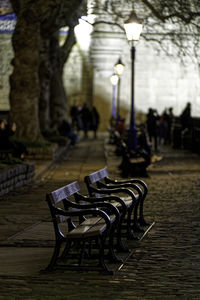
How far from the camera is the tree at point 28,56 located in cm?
2361

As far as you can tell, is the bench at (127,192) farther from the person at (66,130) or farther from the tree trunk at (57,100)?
the tree trunk at (57,100)

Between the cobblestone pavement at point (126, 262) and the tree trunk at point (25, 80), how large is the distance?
8.35 m

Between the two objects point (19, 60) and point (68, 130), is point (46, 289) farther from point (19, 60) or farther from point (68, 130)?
point (68, 130)

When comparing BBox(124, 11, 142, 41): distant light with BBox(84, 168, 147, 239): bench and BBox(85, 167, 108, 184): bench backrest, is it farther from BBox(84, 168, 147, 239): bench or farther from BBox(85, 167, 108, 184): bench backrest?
BBox(85, 167, 108, 184): bench backrest

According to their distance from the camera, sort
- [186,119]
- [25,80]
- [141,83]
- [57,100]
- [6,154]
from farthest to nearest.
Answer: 1. [141,83]
2. [57,100]
3. [186,119]
4. [25,80]
5. [6,154]

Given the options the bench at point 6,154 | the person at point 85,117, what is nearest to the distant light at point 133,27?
the bench at point 6,154

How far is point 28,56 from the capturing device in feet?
79.4

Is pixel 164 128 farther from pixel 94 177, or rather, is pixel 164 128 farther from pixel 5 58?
pixel 94 177

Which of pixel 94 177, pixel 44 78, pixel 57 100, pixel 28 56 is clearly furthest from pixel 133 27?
pixel 57 100

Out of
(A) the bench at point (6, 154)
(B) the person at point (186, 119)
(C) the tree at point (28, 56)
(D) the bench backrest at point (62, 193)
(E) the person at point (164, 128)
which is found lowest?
(E) the person at point (164, 128)

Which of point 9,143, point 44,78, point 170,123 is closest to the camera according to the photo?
point 9,143

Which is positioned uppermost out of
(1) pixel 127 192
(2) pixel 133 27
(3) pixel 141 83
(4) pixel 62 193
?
(2) pixel 133 27

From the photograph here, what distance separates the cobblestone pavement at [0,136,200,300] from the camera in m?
6.94

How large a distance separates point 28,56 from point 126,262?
1644 centimetres
